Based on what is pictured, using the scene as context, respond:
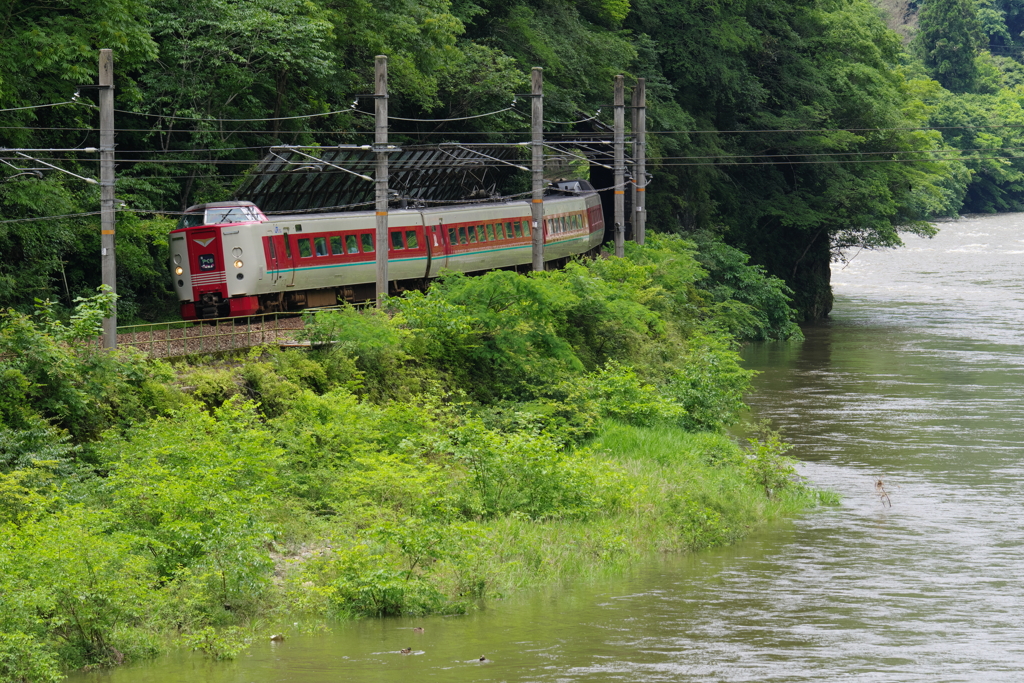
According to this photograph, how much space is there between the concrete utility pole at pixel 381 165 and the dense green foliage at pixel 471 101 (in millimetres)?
5769

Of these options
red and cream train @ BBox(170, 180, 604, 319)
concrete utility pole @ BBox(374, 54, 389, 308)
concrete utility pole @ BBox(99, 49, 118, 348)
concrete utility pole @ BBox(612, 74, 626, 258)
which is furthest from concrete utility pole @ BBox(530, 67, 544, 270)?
concrete utility pole @ BBox(99, 49, 118, 348)

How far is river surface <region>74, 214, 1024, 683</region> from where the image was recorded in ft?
48.0

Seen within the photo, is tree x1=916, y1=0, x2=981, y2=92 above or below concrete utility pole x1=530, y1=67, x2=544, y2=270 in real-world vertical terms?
above

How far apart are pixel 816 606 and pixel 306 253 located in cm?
1719

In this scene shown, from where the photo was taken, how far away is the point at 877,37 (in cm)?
6412

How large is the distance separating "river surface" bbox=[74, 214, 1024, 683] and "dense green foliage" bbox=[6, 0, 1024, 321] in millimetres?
15140

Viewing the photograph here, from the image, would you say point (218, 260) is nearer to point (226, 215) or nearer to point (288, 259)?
point (226, 215)

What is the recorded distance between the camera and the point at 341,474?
19.8 m

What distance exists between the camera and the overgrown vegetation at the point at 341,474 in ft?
48.3

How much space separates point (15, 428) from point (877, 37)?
5447 centimetres

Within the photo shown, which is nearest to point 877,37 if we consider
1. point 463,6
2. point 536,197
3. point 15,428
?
point 463,6

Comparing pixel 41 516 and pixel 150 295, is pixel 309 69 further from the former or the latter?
pixel 41 516

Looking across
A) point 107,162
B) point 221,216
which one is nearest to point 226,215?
point 221,216

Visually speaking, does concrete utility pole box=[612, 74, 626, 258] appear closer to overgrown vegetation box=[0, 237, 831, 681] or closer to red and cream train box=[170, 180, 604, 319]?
red and cream train box=[170, 180, 604, 319]
